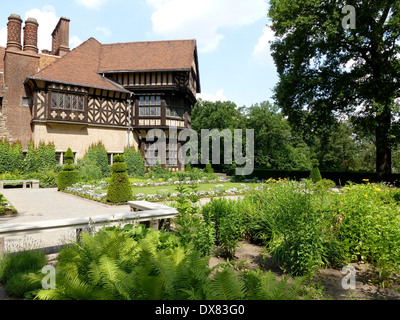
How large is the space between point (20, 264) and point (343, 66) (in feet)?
76.3

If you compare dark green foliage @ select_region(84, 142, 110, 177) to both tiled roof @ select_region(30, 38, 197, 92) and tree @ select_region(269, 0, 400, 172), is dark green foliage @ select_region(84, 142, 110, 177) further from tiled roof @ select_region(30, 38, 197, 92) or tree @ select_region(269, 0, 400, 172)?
tree @ select_region(269, 0, 400, 172)

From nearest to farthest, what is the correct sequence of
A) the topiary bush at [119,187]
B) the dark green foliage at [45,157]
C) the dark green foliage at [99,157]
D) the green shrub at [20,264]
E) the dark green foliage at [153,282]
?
1. the dark green foliage at [153,282]
2. the green shrub at [20,264]
3. the topiary bush at [119,187]
4. the dark green foliage at [45,157]
5. the dark green foliage at [99,157]

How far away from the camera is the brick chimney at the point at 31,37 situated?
22.1m

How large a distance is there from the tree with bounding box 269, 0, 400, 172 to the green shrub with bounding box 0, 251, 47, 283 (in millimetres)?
18552

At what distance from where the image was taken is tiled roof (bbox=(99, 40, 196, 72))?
→ 24.1 meters

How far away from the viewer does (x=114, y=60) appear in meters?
25.7

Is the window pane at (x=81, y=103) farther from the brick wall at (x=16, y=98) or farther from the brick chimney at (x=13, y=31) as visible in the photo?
the brick chimney at (x=13, y=31)

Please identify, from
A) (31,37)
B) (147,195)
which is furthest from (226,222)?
(31,37)

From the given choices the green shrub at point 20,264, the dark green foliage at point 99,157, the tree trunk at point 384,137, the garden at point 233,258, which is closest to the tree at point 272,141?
the tree trunk at point 384,137

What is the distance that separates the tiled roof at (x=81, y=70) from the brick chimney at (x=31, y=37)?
7.81ft

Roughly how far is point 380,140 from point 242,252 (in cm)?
1717

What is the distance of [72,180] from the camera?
15250mm
